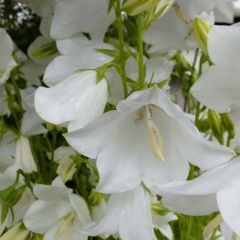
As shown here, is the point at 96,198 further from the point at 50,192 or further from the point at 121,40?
the point at 121,40

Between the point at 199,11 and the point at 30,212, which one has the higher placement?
the point at 199,11

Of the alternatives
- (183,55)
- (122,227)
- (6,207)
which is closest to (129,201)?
(122,227)

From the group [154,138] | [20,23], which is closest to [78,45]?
[154,138]

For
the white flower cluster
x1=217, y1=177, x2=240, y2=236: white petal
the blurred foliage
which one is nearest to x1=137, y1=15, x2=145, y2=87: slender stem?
the white flower cluster

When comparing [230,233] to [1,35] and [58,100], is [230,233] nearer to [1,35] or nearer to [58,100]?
[58,100]

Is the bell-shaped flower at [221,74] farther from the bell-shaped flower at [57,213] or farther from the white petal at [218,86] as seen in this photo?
the bell-shaped flower at [57,213]
